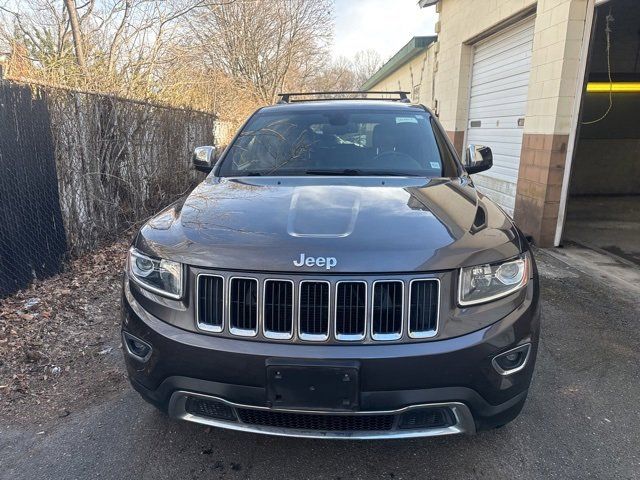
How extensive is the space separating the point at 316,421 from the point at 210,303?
682 millimetres

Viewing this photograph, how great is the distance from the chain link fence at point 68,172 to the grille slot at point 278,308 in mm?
3215

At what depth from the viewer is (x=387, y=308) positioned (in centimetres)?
199

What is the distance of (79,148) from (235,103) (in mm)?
10768

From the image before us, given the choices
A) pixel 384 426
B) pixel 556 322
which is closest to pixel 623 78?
pixel 556 322

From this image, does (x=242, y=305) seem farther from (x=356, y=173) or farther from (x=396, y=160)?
(x=396, y=160)

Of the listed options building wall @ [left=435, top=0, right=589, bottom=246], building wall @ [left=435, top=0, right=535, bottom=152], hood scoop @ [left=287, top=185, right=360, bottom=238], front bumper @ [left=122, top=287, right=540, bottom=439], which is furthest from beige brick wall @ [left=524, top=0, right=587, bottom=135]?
front bumper @ [left=122, top=287, right=540, bottom=439]

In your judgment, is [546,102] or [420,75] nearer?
[546,102]

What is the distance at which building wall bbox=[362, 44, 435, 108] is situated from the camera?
1384cm

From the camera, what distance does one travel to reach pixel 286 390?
196 cm

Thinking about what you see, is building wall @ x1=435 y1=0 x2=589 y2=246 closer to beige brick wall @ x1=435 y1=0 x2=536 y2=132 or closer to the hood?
beige brick wall @ x1=435 y1=0 x2=536 y2=132

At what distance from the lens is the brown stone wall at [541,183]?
19.9 ft

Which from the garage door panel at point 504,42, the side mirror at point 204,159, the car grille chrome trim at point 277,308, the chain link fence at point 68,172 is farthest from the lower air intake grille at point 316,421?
the garage door panel at point 504,42

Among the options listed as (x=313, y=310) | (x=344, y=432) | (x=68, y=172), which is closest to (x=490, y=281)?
(x=313, y=310)

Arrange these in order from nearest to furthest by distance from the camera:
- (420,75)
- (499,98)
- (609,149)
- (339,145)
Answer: (339,145), (499,98), (609,149), (420,75)
